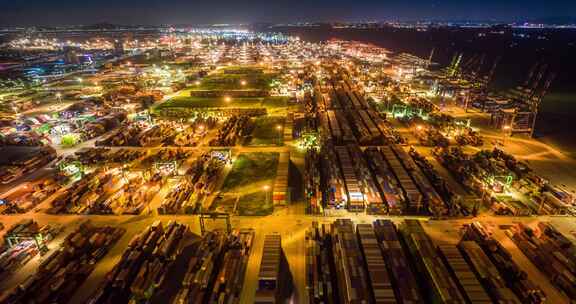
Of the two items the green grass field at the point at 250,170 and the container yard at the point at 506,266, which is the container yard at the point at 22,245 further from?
the container yard at the point at 506,266

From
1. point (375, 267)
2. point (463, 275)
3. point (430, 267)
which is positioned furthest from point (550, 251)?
point (375, 267)

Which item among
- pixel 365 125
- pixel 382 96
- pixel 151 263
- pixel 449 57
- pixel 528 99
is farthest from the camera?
pixel 449 57

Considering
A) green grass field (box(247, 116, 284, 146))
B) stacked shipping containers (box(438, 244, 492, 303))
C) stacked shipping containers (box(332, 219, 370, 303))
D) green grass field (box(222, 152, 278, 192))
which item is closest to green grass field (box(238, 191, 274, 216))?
green grass field (box(222, 152, 278, 192))

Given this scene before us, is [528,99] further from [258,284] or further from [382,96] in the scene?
[258,284]

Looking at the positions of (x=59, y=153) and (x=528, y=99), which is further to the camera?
(x=528, y=99)

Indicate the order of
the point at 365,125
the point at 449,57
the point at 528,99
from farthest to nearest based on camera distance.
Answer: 1. the point at 449,57
2. the point at 528,99
3. the point at 365,125

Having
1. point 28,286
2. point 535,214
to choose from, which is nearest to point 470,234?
point 535,214

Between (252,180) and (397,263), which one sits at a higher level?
(397,263)

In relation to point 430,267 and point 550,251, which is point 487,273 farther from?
point 550,251

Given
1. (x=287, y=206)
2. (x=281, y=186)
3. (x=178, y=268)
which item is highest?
(x=281, y=186)
